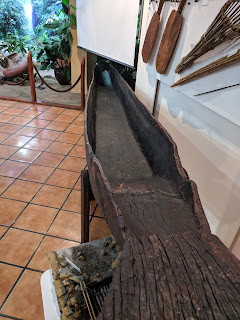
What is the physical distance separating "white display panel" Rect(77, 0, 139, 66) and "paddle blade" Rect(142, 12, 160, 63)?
507 mm

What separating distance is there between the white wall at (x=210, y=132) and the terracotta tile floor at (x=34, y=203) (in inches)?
40.7

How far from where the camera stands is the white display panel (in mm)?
3459

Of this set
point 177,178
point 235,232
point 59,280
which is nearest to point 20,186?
point 59,280

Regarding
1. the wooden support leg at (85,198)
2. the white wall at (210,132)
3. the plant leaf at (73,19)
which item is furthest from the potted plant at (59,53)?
the wooden support leg at (85,198)

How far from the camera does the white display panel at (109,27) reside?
346 centimetres

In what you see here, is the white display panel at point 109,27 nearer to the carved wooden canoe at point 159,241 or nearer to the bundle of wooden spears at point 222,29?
the bundle of wooden spears at point 222,29

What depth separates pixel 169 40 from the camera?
93.4 inches

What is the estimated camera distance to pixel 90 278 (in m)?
1.38

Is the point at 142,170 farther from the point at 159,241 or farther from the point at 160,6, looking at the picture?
the point at 160,6

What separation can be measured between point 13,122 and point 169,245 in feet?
13.2

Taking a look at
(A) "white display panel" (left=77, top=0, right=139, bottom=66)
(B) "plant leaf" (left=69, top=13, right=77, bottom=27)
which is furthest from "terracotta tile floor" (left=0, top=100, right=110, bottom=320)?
(B) "plant leaf" (left=69, top=13, right=77, bottom=27)

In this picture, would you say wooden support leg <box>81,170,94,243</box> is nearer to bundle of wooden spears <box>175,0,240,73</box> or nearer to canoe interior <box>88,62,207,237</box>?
canoe interior <box>88,62,207,237</box>

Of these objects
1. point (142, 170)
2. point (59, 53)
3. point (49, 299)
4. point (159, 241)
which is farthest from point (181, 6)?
point (59, 53)

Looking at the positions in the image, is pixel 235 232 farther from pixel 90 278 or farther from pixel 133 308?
pixel 133 308
